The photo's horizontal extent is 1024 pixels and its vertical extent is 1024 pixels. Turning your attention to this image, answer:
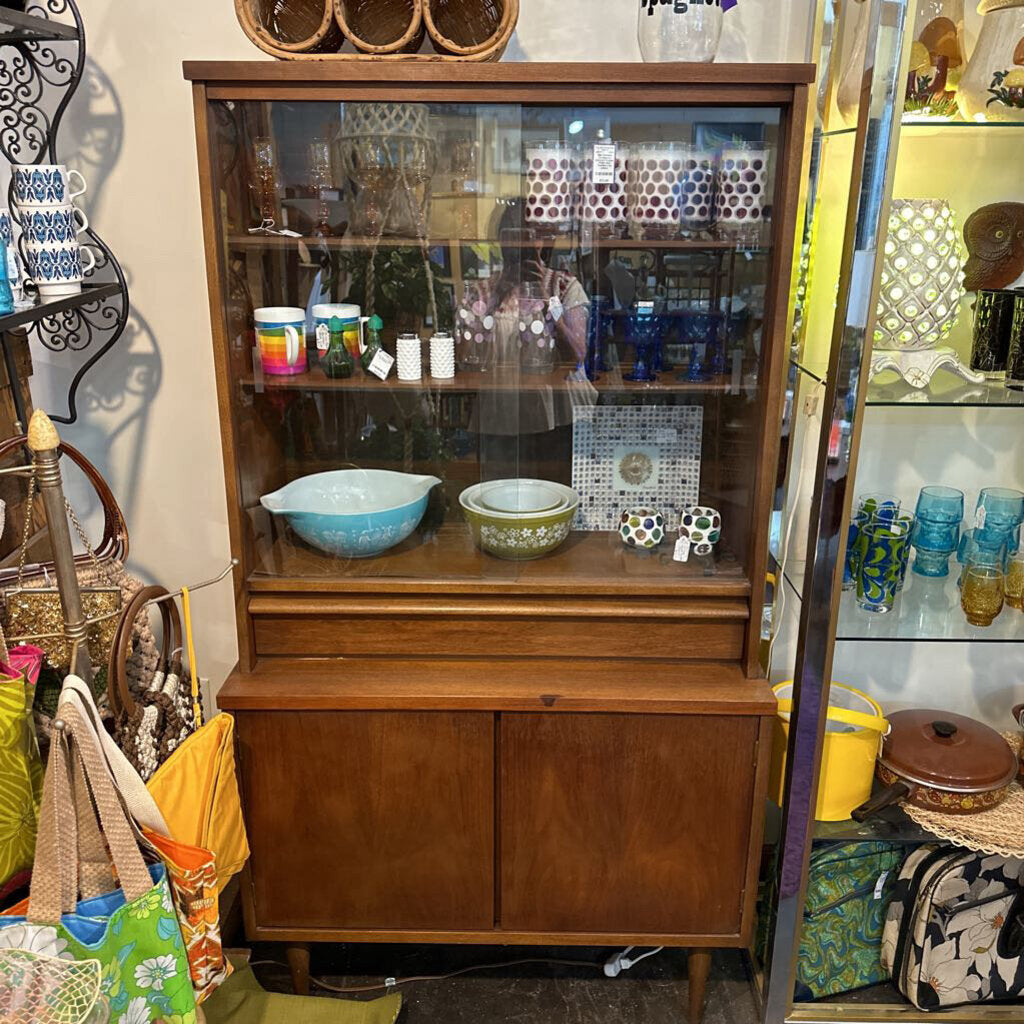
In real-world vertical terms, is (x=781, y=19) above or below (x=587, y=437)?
above

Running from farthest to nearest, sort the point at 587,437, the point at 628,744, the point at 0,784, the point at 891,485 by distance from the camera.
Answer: the point at 891,485
the point at 587,437
the point at 628,744
the point at 0,784

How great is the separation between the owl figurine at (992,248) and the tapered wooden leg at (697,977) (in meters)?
1.39

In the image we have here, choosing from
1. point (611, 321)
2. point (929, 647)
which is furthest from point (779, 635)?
point (611, 321)

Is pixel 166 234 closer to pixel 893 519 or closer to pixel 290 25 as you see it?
pixel 290 25

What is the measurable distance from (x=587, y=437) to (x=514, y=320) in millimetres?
270

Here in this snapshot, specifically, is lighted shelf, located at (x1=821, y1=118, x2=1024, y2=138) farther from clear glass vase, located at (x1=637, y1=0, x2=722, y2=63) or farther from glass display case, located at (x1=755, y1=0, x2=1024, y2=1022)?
clear glass vase, located at (x1=637, y1=0, x2=722, y2=63)

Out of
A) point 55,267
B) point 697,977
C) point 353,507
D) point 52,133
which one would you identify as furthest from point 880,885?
point 52,133

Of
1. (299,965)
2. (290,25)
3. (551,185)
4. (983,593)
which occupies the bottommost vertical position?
(299,965)

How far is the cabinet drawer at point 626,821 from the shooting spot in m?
1.73

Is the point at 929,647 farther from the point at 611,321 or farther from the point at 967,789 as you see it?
the point at 611,321

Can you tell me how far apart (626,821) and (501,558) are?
21.5 inches

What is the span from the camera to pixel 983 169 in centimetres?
183

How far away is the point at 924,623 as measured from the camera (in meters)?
1.82

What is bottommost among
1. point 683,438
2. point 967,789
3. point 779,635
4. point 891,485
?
point 967,789
